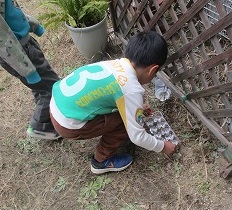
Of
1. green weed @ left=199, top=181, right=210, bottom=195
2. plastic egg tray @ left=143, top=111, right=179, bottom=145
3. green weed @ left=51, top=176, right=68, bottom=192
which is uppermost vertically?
plastic egg tray @ left=143, top=111, right=179, bottom=145

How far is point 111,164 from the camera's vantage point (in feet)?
7.76

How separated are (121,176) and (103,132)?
38 cm

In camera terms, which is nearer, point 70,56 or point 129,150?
point 129,150

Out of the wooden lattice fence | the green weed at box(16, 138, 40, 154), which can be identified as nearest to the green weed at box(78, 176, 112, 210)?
the green weed at box(16, 138, 40, 154)

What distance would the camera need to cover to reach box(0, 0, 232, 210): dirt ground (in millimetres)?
2195

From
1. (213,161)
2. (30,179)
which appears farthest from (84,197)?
(213,161)

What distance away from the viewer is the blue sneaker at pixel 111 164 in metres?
2.36

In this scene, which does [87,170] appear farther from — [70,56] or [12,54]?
[70,56]

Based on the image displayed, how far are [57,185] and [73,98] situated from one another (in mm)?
745

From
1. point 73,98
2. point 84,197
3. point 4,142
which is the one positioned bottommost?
point 4,142

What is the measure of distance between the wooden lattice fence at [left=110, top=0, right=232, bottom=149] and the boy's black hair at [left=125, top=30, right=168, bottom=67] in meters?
0.23

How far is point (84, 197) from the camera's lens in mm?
2305

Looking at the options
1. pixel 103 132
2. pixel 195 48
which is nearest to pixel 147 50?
pixel 195 48

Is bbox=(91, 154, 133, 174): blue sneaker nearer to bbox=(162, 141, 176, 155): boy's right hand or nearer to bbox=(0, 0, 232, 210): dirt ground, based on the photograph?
bbox=(0, 0, 232, 210): dirt ground
